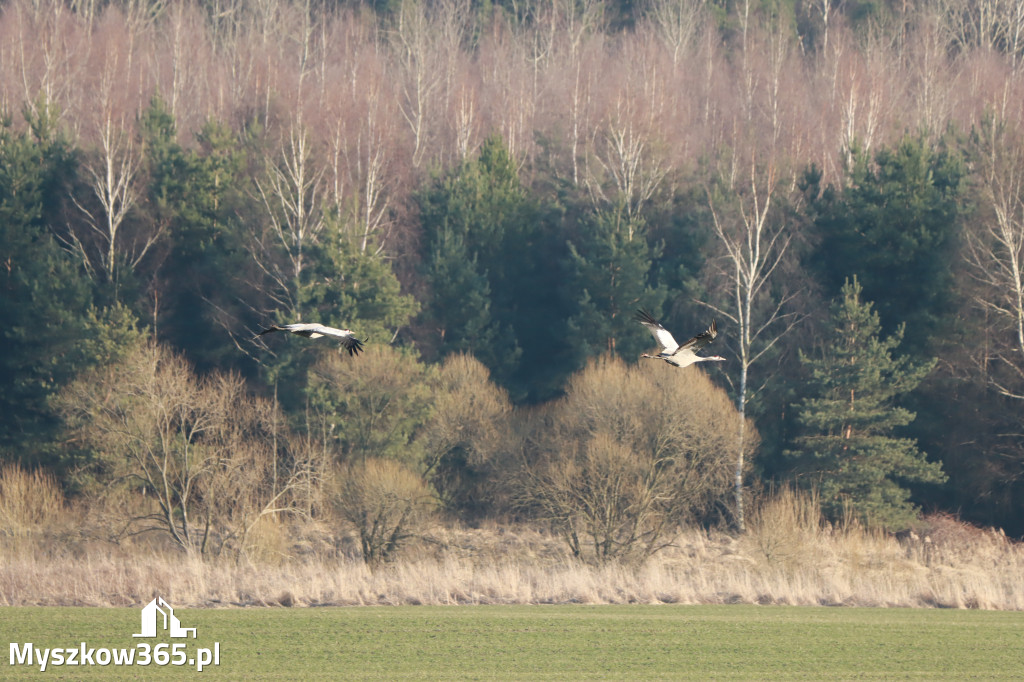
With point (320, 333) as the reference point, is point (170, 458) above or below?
above

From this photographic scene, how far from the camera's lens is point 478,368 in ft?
153

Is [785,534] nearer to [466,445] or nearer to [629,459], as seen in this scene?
[629,459]

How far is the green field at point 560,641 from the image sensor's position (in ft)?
75.3

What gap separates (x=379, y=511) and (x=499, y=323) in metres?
16.6

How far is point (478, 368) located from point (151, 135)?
18355mm

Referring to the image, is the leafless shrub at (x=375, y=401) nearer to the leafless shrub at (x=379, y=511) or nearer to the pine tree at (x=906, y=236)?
the leafless shrub at (x=379, y=511)

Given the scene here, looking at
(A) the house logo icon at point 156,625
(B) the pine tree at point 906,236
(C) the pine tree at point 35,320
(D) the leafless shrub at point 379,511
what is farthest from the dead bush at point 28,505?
(B) the pine tree at point 906,236

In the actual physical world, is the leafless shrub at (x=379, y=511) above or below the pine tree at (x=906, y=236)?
below

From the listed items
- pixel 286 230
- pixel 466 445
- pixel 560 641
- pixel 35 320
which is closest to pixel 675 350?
pixel 560 641

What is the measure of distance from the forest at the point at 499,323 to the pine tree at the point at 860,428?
12cm

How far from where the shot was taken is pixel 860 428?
43125mm

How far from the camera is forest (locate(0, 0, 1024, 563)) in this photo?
3934 cm

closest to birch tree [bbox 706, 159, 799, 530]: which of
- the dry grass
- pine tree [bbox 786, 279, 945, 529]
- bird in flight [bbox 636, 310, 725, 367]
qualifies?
pine tree [bbox 786, 279, 945, 529]

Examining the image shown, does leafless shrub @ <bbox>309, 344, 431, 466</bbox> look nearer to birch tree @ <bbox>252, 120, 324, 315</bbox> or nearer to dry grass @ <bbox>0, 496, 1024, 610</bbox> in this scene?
dry grass @ <bbox>0, 496, 1024, 610</bbox>
